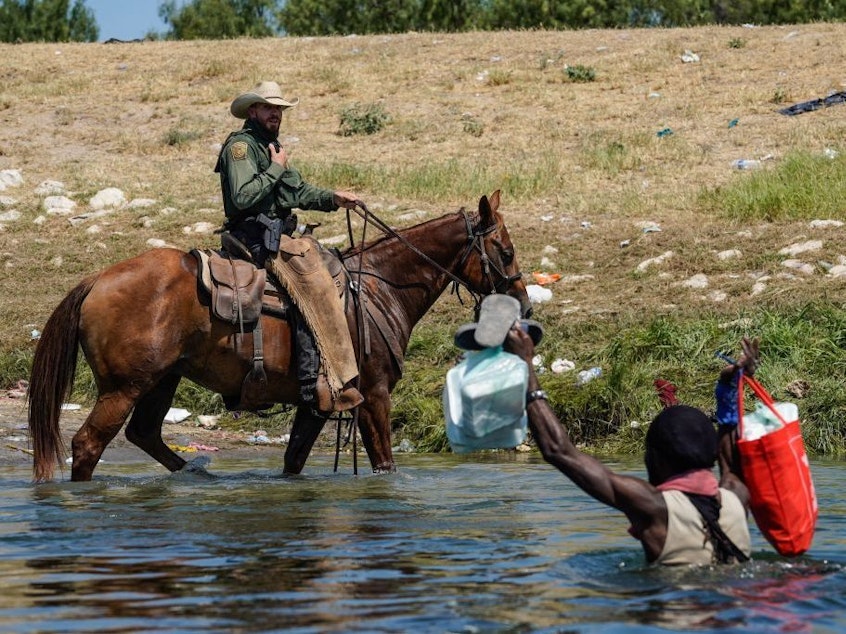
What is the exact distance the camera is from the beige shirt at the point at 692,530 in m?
5.58

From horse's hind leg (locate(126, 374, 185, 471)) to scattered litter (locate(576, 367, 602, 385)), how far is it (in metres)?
3.62

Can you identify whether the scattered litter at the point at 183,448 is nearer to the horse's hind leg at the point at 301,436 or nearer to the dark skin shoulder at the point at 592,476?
the horse's hind leg at the point at 301,436

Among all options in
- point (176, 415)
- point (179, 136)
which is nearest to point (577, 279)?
point (176, 415)

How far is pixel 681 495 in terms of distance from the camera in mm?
5578

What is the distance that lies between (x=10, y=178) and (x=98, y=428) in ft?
40.6

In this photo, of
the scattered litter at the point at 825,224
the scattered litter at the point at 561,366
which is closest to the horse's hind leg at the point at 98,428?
the scattered litter at the point at 561,366

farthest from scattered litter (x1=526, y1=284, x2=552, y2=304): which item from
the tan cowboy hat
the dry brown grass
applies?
the tan cowboy hat

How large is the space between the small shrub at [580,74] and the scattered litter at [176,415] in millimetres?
15848

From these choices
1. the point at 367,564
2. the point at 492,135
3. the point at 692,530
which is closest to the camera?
the point at 692,530

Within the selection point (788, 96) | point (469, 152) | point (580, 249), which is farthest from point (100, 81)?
point (580, 249)

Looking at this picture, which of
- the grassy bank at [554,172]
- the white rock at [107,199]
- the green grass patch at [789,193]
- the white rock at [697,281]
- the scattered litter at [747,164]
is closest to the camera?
the grassy bank at [554,172]

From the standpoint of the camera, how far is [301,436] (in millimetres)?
9328

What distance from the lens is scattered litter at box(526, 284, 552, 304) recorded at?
13.9 meters

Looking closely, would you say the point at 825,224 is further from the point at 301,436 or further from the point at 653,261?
the point at 301,436
